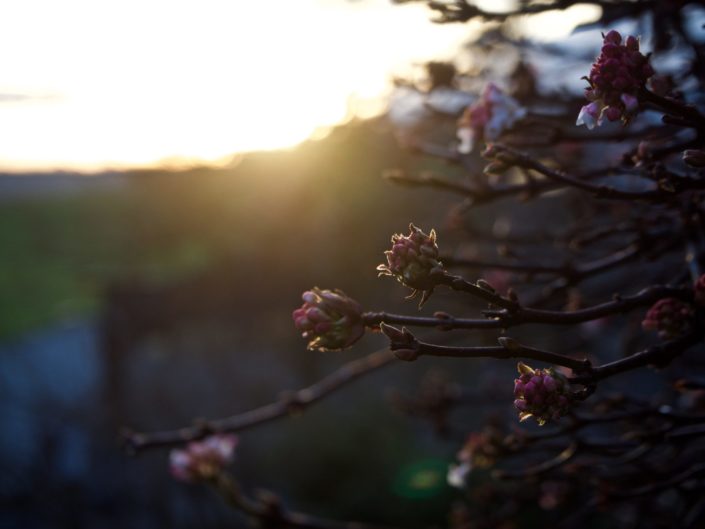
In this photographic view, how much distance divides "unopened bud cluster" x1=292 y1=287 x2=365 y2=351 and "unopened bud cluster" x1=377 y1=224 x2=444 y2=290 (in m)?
0.12

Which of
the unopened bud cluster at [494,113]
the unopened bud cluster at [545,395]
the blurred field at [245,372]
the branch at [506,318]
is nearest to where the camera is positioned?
the unopened bud cluster at [545,395]

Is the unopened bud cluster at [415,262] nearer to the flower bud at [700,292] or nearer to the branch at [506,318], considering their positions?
the branch at [506,318]

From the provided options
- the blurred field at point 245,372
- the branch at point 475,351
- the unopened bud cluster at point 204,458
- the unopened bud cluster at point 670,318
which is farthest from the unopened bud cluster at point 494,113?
the blurred field at point 245,372

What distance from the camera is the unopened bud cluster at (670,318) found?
1475mm

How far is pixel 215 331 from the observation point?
12875 mm

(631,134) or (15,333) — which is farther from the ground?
(631,134)

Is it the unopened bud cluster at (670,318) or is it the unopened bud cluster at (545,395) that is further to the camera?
the unopened bud cluster at (670,318)

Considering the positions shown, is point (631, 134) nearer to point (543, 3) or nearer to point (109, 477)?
point (543, 3)

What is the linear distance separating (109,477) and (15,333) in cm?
1527

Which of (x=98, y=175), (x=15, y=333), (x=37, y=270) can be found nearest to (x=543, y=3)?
(x=15, y=333)

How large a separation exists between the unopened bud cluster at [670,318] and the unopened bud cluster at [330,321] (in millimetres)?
619

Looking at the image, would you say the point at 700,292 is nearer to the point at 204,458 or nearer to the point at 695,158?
the point at 695,158

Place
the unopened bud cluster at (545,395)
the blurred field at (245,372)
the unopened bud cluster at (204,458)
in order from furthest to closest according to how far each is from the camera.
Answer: the blurred field at (245,372), the unopened bud cluster at (204,458), the unopened bud cluster at (545,395)

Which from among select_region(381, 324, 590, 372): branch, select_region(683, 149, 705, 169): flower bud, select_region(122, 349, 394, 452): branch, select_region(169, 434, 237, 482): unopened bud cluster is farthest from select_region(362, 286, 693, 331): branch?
select_region(169, 434, 237, 482): unopened bud cluster
